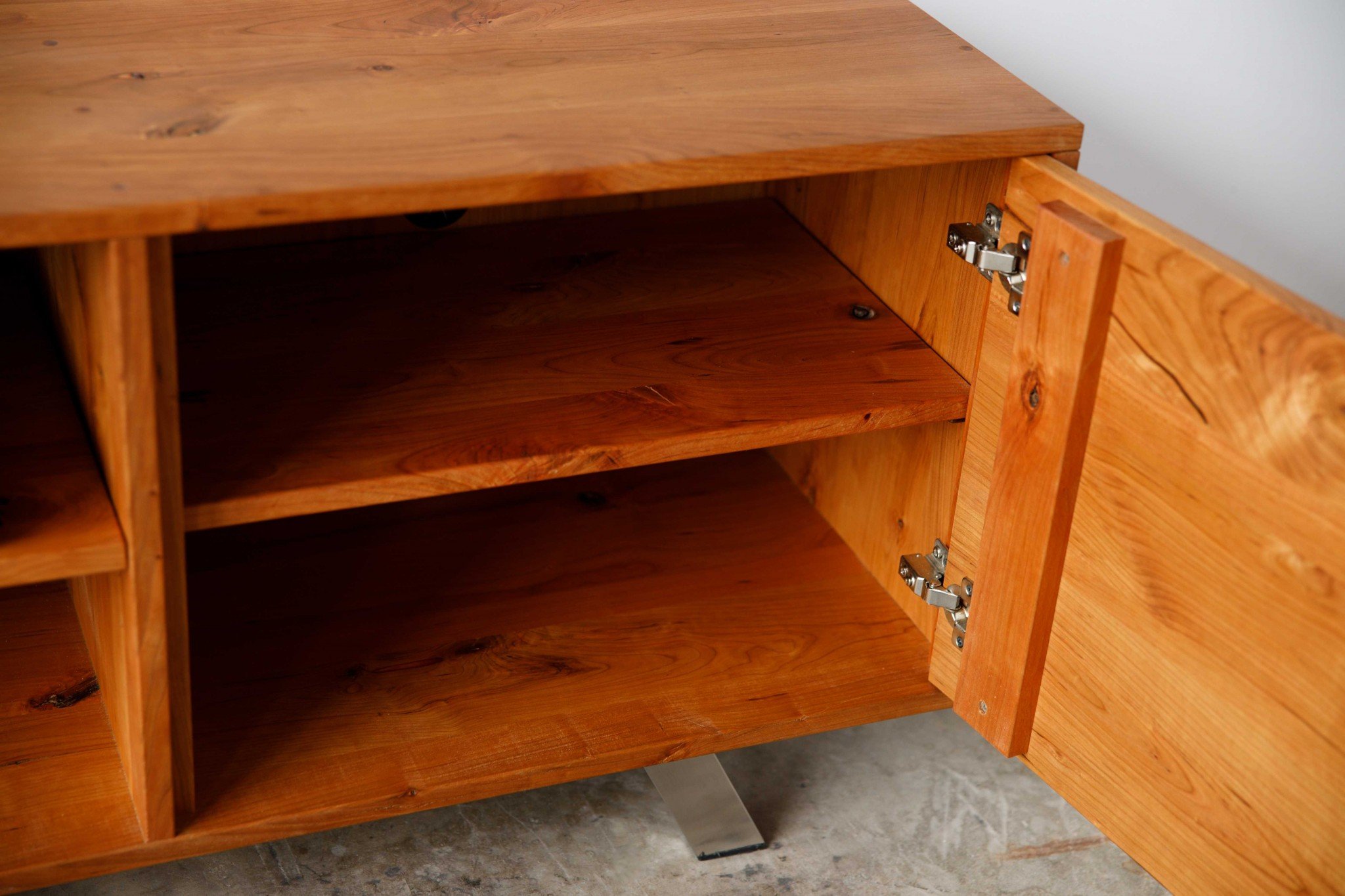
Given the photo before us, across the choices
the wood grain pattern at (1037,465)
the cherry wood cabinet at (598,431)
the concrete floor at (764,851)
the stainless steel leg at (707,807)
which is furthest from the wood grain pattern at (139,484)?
the wood grain pattern at (1037,465)

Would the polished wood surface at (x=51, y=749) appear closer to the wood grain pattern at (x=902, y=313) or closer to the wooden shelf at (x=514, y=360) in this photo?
the wooden shelf at (x=514, y=360)

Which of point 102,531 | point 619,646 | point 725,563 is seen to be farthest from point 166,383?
point 725,563

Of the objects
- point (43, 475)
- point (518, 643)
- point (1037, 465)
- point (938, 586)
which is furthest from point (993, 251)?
point (43, 475)

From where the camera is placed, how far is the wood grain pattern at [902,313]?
942 mm

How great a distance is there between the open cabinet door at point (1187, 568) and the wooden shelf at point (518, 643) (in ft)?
0.63

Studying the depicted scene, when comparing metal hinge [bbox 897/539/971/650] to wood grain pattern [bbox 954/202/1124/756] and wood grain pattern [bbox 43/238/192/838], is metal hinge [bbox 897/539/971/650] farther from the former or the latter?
wood grain pattern [bbox 43/238/192/838]

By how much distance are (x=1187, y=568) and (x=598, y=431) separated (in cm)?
35

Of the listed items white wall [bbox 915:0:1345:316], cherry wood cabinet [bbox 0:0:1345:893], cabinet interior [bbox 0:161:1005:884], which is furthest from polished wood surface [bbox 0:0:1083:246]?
white wall [bbox 915:0:1345:316]

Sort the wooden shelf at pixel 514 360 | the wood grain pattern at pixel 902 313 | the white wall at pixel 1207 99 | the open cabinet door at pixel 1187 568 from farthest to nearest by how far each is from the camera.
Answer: the white wall at pixel 1207 99 → the wood grain pattern at pixel 902 313 → the wooden shelf at pixel 514 360 → the open cabinet door at pixel 1187 568

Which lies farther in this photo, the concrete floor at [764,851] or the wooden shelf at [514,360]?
the concrete floor at [764,851]

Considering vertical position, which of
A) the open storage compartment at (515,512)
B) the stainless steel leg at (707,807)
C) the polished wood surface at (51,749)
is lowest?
the stainless steel leg at (707,807)

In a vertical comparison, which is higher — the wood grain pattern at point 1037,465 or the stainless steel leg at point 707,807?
the wood grain pattern at point 1037,465

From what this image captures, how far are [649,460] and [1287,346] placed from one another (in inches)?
14.5

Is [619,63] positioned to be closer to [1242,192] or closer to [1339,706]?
[1339,706]
